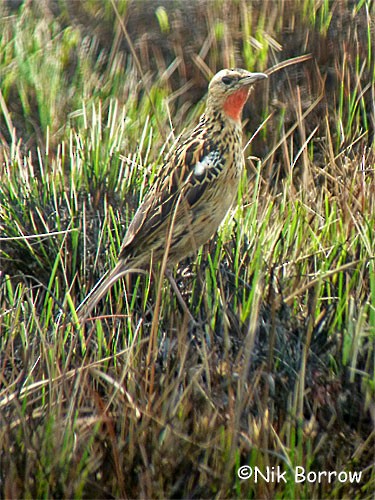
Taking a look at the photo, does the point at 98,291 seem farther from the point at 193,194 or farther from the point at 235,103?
the point at 235,103

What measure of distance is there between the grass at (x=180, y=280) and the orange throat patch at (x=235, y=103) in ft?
0.87

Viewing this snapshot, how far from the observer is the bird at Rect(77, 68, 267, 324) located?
3.91m

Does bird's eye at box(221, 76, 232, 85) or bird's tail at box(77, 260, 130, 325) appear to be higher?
bird's eye at box(221, 76, 232, 85)

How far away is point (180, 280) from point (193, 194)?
404 mm

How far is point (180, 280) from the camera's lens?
4.14 meters

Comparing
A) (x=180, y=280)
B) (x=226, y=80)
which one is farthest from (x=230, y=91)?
(x=180, y=280)

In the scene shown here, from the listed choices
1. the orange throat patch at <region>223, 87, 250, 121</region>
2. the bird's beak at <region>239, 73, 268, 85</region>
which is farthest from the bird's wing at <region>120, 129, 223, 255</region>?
the bird's beak at <region>239, 73, 268, 85</region>

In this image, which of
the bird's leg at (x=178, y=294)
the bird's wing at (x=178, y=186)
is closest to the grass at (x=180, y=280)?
the bird's leg at (x=178, y=294)

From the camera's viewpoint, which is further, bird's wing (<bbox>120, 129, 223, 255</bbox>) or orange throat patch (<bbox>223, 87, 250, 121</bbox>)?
orange throat patch (<bbox>223, 87, 250, 121</bbox>)

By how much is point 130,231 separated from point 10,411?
1090 mm

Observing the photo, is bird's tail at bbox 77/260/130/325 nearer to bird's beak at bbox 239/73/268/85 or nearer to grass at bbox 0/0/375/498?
grass at bbox 0/0/375/498

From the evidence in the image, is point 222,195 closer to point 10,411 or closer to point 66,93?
point 10,411

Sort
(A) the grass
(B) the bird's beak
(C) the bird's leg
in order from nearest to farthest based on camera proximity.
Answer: (A) the grass < (C) the bird's leg < (B) the bird's beak

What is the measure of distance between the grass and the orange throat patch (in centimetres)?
27
